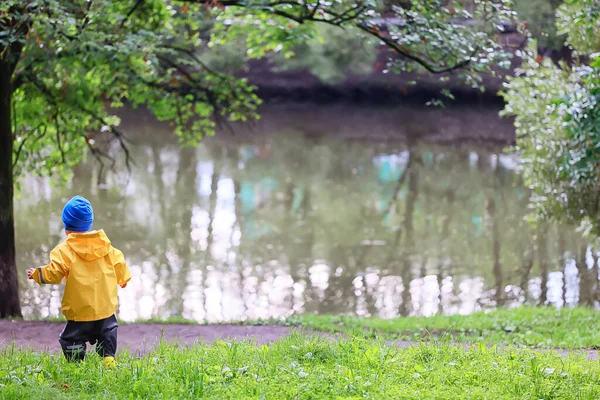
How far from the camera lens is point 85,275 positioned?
18.4 ft

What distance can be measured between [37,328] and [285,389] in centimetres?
558

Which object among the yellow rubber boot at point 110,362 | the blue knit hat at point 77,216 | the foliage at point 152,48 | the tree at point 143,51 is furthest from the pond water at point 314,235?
the yellow rubber boot at point 110,362

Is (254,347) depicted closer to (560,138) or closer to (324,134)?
(560,138)

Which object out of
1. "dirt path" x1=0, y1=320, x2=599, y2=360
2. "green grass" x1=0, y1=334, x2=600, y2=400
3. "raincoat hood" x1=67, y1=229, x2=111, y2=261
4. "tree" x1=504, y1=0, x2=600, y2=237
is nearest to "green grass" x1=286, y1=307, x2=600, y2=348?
"dirt path" x1=0, y1=320, x2=599, y2=360

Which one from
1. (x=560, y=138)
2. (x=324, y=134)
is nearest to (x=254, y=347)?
(x=560, y=138)

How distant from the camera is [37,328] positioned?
9125 millimetres

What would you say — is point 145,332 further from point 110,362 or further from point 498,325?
point 498,325

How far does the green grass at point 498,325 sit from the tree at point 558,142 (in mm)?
2487

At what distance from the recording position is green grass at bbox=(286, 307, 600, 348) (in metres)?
9.27

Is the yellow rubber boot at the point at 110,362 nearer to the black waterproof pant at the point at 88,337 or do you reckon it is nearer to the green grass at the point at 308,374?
the green grass at the point at 308,374

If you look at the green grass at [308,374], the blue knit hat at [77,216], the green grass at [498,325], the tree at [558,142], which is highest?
the tree at [558,142]

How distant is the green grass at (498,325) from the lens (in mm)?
9266

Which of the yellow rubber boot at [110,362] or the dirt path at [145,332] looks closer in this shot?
the yellow rubber boot at [110,362]

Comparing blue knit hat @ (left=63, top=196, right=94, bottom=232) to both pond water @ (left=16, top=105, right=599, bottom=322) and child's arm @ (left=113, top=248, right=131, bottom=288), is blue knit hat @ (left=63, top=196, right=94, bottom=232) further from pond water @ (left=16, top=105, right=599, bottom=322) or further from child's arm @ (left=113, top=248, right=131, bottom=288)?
pond water @ (left=16, top=105, right=599, bottom=322)
